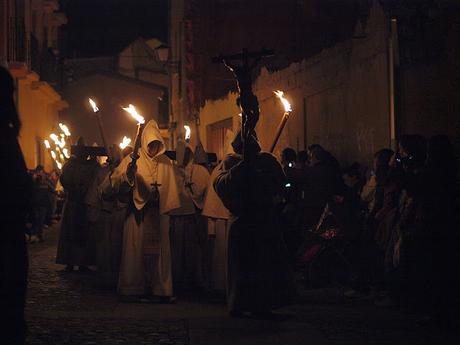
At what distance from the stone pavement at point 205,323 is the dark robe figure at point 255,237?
0.25m

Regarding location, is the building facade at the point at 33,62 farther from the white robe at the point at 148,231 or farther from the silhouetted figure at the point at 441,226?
the silhouetted figure at the point at 441,226

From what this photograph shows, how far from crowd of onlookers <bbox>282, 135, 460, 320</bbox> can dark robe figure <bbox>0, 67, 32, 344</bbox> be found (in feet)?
15.0

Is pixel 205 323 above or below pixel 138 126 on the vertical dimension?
below

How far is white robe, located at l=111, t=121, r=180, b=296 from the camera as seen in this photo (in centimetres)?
1130

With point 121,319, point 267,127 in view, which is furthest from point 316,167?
point 267,127

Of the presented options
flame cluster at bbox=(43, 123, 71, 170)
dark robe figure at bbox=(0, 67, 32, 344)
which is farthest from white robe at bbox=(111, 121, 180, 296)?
flame cluster at bbox=(43, 123, 71, 170)

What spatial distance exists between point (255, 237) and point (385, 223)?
1834 mm

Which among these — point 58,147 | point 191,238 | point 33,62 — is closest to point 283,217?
point 191,238

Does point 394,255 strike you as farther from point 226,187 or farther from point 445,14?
point 445,14

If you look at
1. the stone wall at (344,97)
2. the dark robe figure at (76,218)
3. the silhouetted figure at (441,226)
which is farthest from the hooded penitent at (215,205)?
the dark robe figure at (76,218)

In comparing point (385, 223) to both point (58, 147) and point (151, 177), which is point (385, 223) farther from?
point (58, 147)

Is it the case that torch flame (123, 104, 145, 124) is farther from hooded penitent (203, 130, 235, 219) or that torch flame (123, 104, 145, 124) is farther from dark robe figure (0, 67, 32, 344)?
dark robe figure (0, 67, 32, 344)

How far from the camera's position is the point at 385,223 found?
11031mm

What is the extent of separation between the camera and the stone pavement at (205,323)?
842 centimetres
